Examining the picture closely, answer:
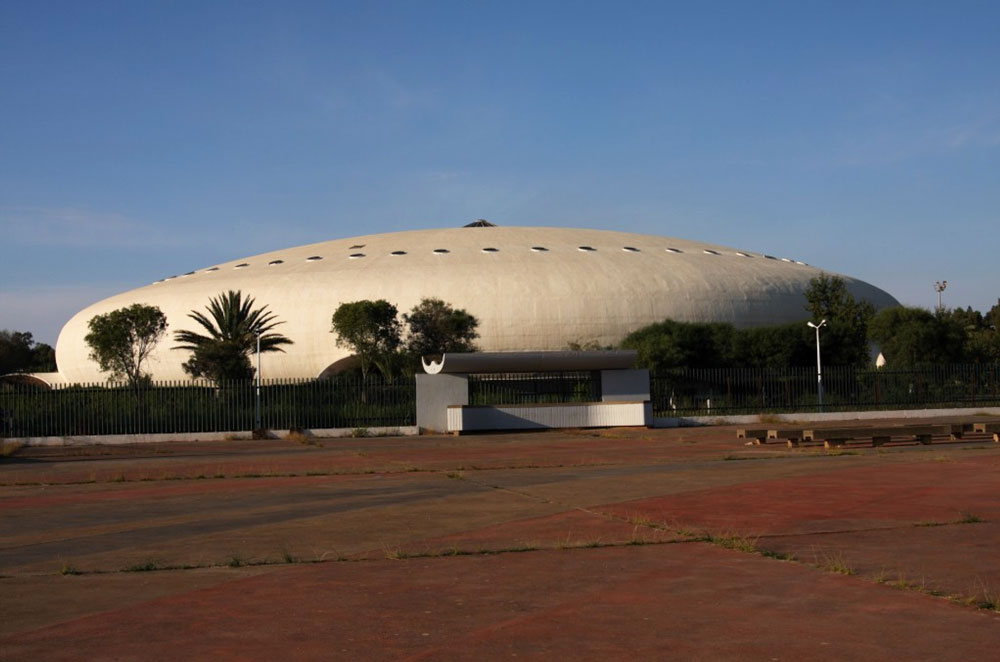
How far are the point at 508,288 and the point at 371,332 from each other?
13.7 m

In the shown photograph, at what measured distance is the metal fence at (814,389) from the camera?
38.8m

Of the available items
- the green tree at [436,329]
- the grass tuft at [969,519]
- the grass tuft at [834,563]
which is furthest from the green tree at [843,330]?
the grass tuft at [834,563]

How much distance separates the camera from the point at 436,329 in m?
61.4

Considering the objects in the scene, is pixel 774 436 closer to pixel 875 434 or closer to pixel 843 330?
pixel 875 434

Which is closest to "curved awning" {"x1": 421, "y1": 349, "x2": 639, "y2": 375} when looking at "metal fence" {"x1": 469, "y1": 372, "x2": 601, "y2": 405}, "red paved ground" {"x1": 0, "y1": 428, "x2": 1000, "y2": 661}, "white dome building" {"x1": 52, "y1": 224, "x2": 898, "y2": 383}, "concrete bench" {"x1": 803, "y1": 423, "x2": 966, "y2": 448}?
"metal fence" {"x1": 469, "y1": 372, "x2": 601, "y2": 405}

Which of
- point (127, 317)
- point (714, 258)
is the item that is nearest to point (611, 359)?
point (127, 317)

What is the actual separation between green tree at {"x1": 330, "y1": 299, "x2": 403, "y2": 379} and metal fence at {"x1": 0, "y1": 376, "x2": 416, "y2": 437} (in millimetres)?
22598

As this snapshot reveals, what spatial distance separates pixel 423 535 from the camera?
964 centimetres

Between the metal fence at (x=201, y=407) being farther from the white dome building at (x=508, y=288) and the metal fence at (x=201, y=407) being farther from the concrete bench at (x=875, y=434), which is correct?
the white dome building at (x=508, y=288)

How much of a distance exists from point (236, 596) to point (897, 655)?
4.11 meters

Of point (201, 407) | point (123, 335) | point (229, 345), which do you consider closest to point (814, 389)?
point (201, 407)

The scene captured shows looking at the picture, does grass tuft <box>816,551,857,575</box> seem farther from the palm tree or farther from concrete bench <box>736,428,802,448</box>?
the palm tree

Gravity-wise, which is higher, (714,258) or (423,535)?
(714,258)

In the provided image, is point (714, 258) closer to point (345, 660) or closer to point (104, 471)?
point (104, 471)
